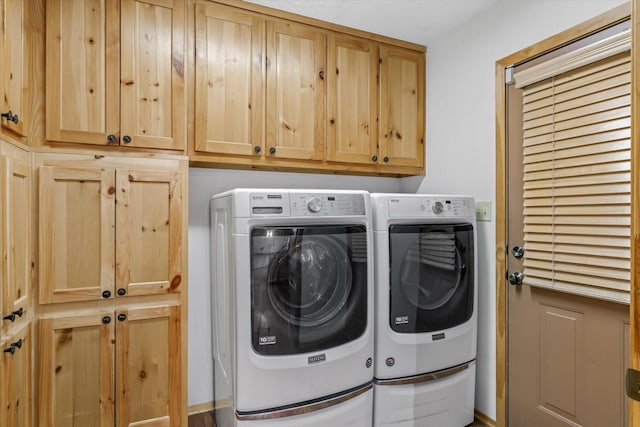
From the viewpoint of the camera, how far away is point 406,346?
6.33 feet

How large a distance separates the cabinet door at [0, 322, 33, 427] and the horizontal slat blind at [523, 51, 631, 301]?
2.33 meters

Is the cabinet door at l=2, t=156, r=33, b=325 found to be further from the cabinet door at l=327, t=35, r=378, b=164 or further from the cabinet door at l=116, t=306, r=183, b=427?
the cabinet door at l=327, t=35, r=378, b=164

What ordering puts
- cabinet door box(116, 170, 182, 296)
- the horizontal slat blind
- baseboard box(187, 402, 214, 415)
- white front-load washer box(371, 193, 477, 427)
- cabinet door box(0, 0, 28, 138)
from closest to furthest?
1. cabinet door box(0, 0, 28, 138)
2. the horizontal slat blind
3. cabinet door box(116, 170, 182, 296)
4. white front-load washer box(371, 193, 477, 427)
5. baseboard box(187, 402, 214, 415)

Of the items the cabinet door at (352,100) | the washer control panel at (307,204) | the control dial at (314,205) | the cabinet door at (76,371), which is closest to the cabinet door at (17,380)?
the cabinet door at (76,371)

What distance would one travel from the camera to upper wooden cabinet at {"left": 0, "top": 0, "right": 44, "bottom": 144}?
1345mm

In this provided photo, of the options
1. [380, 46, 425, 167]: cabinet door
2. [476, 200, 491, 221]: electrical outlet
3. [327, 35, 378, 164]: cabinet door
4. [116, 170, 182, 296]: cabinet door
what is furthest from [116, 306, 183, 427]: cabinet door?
[476, 200, 491, 221]: electrical outlet

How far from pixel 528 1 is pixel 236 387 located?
7.86 feet

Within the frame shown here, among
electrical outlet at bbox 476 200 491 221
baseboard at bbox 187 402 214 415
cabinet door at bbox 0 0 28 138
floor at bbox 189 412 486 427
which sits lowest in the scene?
floor at bbox 189 412 486 427

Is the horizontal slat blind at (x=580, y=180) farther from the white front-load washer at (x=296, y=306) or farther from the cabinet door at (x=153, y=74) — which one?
the cabinet door at (x=153, y=74)

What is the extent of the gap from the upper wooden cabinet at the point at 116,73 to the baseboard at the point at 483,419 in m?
2.32

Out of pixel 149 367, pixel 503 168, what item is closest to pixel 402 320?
pixel 503 168

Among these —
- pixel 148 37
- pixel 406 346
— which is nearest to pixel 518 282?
pixel 406 346

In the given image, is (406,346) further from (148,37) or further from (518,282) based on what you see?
(148,37)

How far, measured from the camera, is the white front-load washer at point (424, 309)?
1.90m
